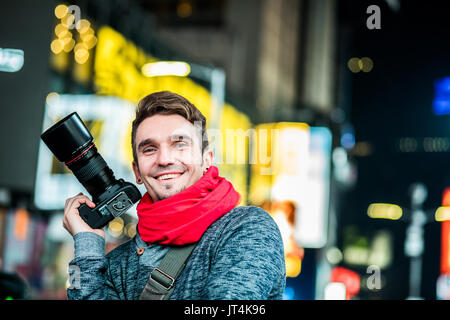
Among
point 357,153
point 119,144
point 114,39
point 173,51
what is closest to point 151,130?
point 119,144

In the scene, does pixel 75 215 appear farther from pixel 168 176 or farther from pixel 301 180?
pixel 301 180

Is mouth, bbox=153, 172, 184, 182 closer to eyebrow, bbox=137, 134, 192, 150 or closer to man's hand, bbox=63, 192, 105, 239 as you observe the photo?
eyebrow, bbox=137, 134, 192, 150

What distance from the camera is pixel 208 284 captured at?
187 centimetres

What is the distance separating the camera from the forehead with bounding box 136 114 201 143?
206 centimetres

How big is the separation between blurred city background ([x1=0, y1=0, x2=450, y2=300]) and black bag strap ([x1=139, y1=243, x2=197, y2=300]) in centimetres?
32

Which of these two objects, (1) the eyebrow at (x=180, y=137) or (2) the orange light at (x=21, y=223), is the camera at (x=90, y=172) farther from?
(2) the orange light at (x=21, y=223)

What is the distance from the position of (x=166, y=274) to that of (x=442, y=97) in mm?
11216

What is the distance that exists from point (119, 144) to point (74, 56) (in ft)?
13.7

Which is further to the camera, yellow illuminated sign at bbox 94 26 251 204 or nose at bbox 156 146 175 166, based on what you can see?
yellow illuminated sign at bbox 94 26 251 204

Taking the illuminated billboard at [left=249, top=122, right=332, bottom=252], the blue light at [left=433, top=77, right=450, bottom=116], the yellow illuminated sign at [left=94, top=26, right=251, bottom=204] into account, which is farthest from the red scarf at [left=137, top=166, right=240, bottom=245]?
the illuminated billboard at [left=249, top=122, right=332, bottom=252]

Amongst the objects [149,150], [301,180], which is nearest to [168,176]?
[149,150]

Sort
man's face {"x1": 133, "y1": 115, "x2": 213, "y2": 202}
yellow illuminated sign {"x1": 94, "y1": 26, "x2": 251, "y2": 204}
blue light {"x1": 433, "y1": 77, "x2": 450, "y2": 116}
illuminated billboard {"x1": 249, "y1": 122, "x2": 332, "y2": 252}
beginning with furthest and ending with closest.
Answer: illuminated billboard {"x1": 249, "y1": 122, "x2": 332, "y2": 252}
yellow illuminated sign {"x1": 94, "y1": 26, "x2": 251, "y2": 204}
blue light {"x1": 433, "y1": 77, "x2": 450, "y2": 116}
man's face {"x1": 133, "y1": 115, "x2": 213, "y2": 202}

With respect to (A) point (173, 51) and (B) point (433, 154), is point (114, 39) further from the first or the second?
(B) point (433, 154)
